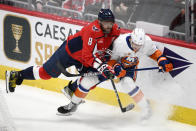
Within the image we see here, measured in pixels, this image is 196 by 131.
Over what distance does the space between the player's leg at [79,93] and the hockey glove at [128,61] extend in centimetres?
34

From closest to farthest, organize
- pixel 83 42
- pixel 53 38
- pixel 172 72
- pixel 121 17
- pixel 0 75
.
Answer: pixel 83 42 < pixel 172 72 < pixel 121 17 < pixel 53 38 < pixel 0 75

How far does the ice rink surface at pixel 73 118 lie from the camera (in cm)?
457

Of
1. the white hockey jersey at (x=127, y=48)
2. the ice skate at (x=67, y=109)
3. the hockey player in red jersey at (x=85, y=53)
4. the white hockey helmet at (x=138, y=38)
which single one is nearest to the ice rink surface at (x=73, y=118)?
the ice skate at (x=67, y=109)

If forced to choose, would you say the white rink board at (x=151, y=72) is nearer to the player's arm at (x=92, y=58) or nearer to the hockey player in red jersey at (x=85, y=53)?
the hockey player in red jersey at (x=85, y=53)

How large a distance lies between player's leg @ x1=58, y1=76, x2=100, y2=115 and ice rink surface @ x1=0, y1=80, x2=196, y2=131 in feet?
0.24

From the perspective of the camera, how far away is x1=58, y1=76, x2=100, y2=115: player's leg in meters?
4.61

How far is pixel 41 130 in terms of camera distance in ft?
14.6

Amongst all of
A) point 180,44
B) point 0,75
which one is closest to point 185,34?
point 180,44

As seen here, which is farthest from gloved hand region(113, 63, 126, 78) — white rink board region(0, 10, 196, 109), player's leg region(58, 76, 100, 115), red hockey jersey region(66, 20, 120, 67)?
white rink board region(0, 10, 196, 109)

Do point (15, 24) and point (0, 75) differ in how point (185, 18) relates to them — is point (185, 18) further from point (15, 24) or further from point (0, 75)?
point (0, 75)

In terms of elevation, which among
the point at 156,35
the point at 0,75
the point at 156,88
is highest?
the point at 156,35

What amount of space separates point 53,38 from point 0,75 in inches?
39.3

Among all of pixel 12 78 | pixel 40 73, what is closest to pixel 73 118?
pixel 40 73

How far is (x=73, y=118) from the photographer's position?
486 cm
